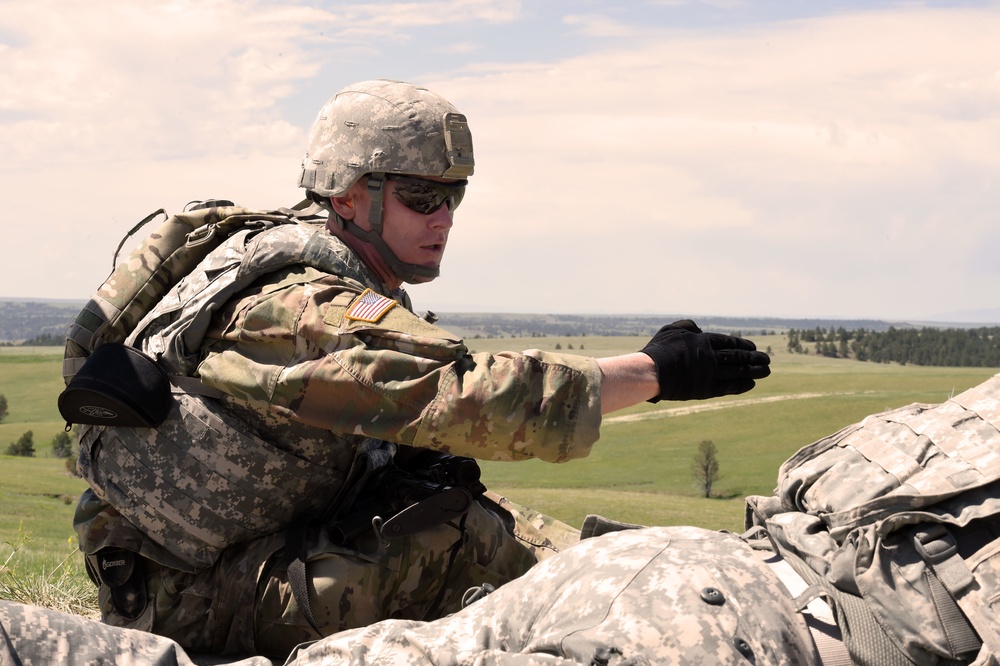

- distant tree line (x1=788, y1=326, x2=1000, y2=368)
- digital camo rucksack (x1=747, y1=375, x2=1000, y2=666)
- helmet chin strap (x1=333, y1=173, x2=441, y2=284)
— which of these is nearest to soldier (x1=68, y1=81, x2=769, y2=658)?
helmet chin strap (x1=333, y1=173, x2=441, y2=284)

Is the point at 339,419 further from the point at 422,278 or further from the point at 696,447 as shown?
the point at 696,447

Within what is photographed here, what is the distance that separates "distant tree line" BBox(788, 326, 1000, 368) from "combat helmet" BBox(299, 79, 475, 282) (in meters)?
111

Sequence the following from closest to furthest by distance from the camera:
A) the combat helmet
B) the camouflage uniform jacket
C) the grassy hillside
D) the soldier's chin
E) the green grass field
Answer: the camouflage uniform jacket, the combat helmet, the soldier's chin, the green grass field, the grassy hillside

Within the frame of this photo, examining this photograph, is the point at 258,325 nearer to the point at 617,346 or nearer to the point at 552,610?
the point at 552,610

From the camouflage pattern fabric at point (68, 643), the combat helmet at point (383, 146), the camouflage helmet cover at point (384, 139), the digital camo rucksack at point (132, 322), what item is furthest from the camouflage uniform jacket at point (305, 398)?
the camouflage pattern fabric at point (68, 643)

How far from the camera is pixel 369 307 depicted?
377 cm

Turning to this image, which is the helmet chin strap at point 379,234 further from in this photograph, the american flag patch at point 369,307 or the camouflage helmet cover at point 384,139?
the american flag patch at point 369,307

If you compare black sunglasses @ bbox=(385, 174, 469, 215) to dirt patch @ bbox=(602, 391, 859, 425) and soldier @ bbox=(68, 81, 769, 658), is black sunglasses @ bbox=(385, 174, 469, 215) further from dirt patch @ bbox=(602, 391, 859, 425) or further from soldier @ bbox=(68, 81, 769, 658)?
dirt patch @ bbox=(602, 391, 859, 425)

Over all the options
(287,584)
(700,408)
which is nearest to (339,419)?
(287,584)

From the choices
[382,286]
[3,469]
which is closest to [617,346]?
[3,469]

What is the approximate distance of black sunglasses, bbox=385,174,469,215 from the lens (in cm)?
455

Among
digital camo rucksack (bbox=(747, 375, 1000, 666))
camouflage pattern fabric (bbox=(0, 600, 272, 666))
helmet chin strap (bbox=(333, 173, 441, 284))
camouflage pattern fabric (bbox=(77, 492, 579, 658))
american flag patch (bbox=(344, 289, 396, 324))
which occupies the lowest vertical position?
camouflage pattern fabric (bbox=(77, 492, 579, 658))

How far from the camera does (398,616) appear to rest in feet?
14.1

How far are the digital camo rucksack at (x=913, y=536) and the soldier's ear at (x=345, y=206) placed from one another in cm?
241
